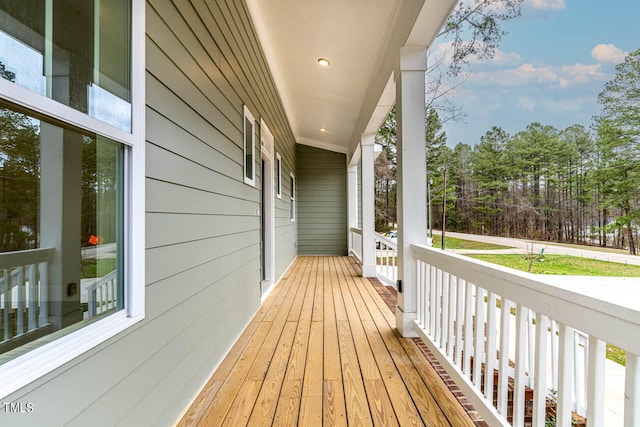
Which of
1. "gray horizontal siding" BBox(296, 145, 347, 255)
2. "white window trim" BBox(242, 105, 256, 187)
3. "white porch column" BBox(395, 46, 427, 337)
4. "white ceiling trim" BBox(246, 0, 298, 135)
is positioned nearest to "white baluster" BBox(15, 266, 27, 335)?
"white window trim" BBox(242, 105, 256, 187)

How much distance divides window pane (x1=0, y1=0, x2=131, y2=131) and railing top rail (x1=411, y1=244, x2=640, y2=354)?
1.60 m

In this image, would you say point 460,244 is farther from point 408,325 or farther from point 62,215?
point 62,215

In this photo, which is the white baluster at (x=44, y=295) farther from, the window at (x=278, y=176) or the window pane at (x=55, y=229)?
the window at (x=278, y=176)

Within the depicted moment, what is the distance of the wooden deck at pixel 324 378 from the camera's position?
1568mm

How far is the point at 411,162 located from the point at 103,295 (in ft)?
7.35

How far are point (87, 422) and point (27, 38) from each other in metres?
1.08

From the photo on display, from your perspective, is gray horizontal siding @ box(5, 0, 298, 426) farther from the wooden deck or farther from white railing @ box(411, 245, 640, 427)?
white railing @ box(411, 245, 640, 427)

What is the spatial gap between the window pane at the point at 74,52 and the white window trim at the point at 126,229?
3cm

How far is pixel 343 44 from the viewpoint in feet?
11.1

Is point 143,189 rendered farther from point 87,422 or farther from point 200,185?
point 87,422

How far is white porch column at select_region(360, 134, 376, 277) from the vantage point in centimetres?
523

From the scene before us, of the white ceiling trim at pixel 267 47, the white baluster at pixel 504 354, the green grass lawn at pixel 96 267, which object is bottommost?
the white baluster at pixel 504 354

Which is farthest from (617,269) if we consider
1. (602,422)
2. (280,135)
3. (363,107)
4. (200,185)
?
(280,135)

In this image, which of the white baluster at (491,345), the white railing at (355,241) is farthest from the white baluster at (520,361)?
the white railing at (355,241)
